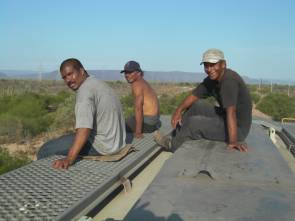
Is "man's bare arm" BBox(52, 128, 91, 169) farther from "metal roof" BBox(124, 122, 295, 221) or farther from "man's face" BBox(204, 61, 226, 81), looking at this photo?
"man's face" BBox(204, 61, 226, 81)

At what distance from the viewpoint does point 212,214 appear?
2.42 m

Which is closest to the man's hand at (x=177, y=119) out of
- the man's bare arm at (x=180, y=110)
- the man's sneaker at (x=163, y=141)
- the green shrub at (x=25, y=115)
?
the man's bare arm at (x=180, y=110)

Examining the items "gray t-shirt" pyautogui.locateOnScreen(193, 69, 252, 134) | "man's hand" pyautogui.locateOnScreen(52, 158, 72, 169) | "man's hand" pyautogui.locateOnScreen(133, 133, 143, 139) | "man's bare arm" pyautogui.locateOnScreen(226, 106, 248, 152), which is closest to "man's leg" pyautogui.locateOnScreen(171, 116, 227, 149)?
"gray t-shirt" pyautogui.locateOnScreen(193, 69, 252, 134)

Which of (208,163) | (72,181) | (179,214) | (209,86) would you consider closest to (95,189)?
(72,181)

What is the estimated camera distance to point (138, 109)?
19.9 feet

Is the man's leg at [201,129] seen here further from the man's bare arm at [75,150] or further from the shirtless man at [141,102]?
the man's bare arm at [75,150]

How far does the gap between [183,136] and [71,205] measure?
2.65 metres

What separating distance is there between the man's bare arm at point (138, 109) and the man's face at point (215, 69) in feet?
4.02

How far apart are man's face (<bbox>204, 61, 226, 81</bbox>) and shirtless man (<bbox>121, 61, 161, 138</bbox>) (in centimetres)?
134

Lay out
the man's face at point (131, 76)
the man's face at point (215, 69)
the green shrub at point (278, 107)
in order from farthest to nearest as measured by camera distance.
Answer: the green shrub at point (278, 107) < the man's face at point (131, 76) < the man's face at point (215, 69)

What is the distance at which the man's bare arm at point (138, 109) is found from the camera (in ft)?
18.9

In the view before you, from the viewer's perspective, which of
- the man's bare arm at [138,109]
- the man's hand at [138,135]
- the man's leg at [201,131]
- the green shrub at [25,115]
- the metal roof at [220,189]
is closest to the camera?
the metal roof at [220,189]

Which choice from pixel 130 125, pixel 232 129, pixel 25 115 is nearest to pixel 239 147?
pixel 232 129

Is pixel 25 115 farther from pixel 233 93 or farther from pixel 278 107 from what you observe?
pixel 233 93
